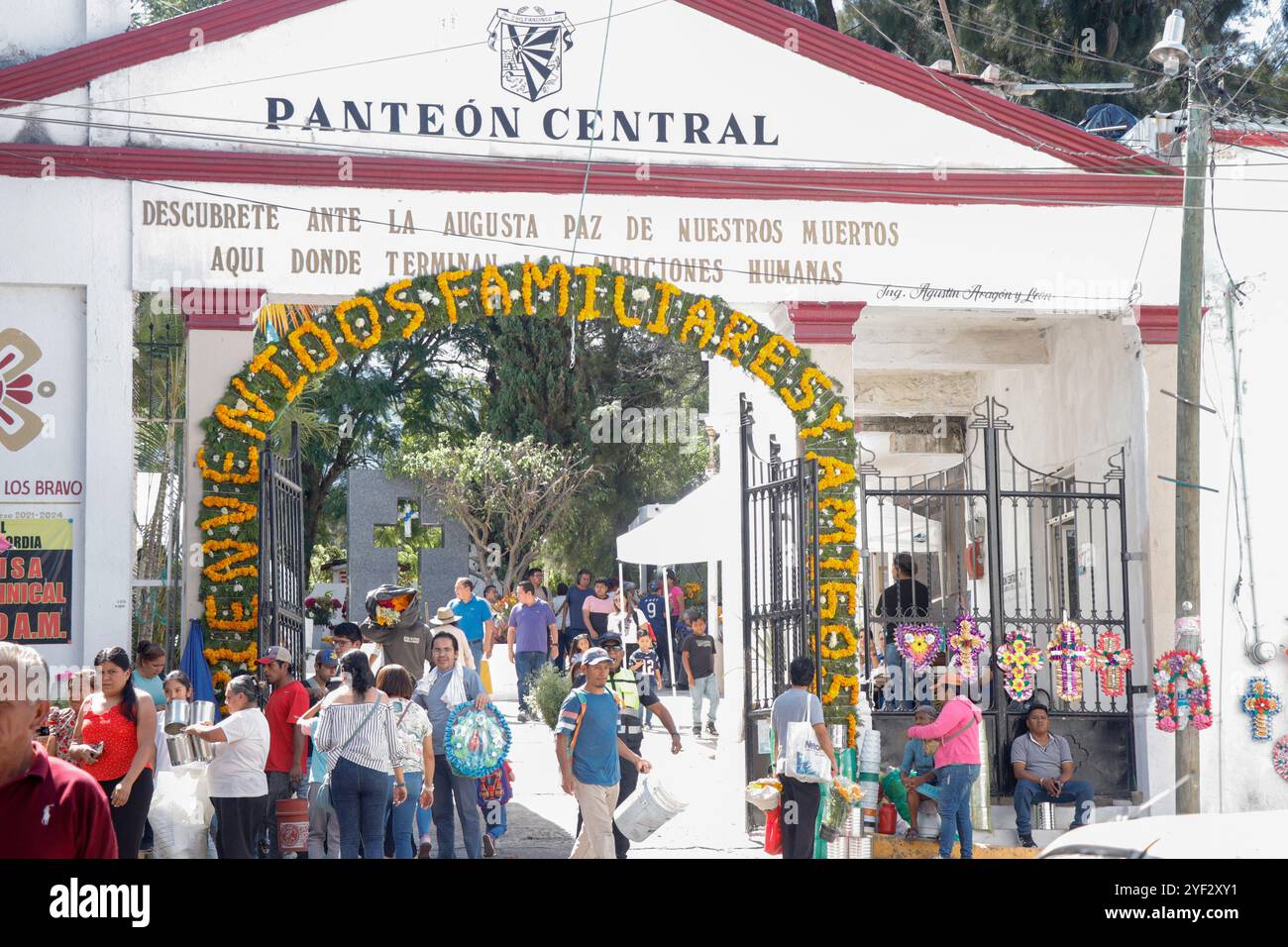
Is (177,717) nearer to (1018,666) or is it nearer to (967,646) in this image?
(967,646)

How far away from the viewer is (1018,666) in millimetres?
13406

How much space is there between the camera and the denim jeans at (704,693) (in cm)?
1825

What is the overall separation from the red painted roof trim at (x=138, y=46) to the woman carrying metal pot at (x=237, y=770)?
18.0 feet

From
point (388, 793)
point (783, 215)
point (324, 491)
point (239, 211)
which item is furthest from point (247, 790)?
point (324, 491)

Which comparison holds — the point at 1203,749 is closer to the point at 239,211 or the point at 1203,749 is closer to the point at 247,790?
the point at 247,790

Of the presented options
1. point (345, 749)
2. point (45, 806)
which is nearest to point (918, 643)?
point (345, 749)

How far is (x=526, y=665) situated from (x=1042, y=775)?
7.27m

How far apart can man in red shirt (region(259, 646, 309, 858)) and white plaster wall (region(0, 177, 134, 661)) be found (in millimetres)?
1972

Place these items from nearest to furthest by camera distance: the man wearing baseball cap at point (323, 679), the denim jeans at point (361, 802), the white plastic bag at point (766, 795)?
the denim jeans at point (361, 802), the white plastic bag at point (766, 795), the man wearing baseball cap at point (323, 679)

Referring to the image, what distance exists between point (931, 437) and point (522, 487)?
552 inches

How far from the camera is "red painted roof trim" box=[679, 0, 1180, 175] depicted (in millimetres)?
13844

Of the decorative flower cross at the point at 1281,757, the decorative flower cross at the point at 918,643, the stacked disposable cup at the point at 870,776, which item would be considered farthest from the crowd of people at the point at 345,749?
the decorative flower cross at the point at 1281,757

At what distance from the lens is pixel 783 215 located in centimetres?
1395

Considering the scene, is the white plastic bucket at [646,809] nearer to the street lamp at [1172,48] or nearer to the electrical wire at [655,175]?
the electrical wire at [655,175]
